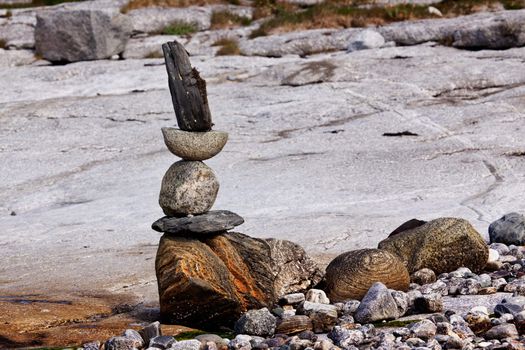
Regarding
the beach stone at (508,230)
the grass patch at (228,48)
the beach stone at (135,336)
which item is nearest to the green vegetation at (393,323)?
the beach stone at (135,336)

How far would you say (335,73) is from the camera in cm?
2297

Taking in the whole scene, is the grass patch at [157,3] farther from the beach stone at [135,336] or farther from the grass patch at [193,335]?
the beach stone at [135,336]

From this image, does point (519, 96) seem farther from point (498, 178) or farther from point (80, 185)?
point (80, 185)

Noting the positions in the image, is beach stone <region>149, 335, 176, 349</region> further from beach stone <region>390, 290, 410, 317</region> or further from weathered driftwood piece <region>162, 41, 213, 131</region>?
weathered driftwood piece <region>162, 41, 213, 131</region>

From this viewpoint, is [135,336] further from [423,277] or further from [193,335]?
[423,277]

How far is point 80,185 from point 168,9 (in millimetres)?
→ 12866

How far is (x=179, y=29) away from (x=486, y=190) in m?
14.7

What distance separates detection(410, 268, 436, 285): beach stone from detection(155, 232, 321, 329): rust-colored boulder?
106 cm

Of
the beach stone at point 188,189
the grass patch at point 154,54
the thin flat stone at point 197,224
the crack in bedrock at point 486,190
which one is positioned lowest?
the crack in bedrock at point 486,190

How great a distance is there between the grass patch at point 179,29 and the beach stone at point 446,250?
17728 mm

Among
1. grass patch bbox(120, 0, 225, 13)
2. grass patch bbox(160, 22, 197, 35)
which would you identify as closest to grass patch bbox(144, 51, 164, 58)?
grass patch bbox(160, 22, 197, 35)

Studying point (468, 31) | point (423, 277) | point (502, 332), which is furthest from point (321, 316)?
point (468, 31)

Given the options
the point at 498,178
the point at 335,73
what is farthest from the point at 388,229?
the point at 335,73

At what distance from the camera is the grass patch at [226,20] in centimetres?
2888
